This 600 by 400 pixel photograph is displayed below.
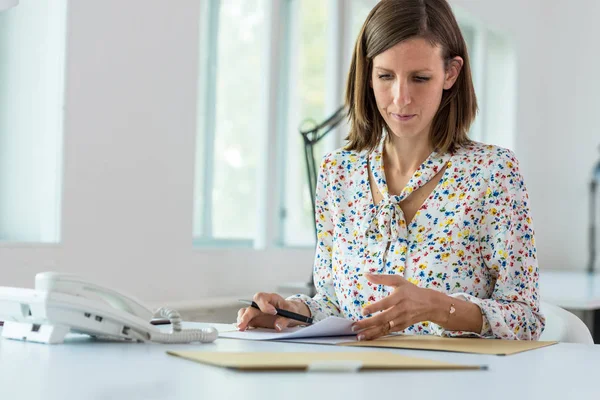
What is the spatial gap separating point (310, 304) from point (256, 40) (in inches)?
93.1

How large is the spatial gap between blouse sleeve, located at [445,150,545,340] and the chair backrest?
0.13m

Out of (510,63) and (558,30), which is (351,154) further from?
(558,30)

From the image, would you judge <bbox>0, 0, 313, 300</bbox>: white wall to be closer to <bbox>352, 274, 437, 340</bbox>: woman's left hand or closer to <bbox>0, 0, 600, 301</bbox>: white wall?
<bbox>0, 0, 600, 301</bbox>: white wall

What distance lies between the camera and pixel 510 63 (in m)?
6.70

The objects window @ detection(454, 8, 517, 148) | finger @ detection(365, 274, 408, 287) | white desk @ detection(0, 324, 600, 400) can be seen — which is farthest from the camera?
window @ detection(454, 8, 517, 148)

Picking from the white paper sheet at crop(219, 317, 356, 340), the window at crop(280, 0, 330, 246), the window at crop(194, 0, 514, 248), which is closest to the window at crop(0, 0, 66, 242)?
the window at crop(194, 0, 514, 248)

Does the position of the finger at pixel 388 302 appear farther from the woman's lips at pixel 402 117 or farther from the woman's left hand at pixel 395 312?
the woman's lips at pixel 402 117

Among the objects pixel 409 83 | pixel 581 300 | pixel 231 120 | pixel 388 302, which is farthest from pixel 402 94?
pixel 231 120

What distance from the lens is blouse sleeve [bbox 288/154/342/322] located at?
1.95 m

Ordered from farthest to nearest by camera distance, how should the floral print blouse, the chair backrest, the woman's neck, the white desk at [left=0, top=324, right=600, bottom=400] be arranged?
1. the woman's neck
2. the chair backrest
3. the floral print blouse
4. the white desk at [left=0, top=324, right=600, bottom=400]

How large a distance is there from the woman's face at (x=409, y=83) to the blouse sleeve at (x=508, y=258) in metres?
0.19

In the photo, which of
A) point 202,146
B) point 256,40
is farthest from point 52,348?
Answer: point 256,40

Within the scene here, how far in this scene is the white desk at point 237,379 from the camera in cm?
95

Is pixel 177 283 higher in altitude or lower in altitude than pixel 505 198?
lower
